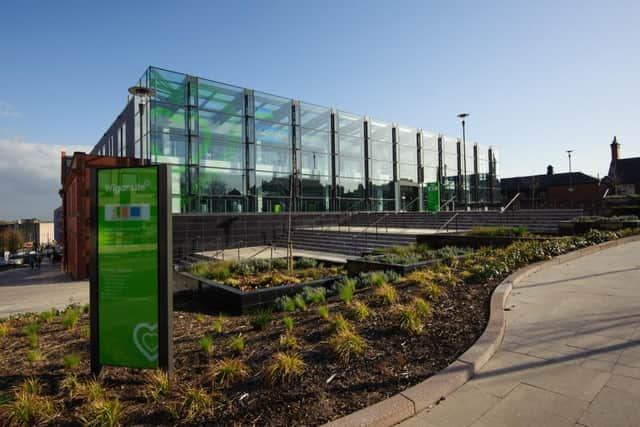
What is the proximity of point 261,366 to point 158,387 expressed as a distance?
37.9 inches

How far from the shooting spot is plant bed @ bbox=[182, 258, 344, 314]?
8.09m

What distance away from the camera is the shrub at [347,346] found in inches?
151

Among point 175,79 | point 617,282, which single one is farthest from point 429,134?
point 617,282

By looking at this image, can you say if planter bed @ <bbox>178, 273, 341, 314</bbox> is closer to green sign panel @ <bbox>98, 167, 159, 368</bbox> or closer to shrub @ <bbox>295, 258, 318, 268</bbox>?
shrub @ <bbox>295, 258, 318, 268</bbox>

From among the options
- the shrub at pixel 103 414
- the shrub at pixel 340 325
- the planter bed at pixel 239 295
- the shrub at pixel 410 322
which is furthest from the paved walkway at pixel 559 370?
the planter bed at pixel 239 295

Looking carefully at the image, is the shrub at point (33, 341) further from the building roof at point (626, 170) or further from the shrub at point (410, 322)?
the building roof at point (626, 170)

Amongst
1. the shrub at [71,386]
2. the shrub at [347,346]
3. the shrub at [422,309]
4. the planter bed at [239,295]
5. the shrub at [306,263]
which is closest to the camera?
the shrub at [71,386]

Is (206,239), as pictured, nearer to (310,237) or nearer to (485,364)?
(310,237)

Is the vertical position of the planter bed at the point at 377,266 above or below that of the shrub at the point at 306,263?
above

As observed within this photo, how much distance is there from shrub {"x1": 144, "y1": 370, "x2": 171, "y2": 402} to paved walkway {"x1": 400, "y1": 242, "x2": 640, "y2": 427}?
6.91ft

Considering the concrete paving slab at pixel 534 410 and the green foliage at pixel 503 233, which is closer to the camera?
the concrete paving slab at pixel 534 410

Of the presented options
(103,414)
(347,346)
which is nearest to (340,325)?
(347,346)

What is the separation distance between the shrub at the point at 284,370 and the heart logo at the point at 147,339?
116cm

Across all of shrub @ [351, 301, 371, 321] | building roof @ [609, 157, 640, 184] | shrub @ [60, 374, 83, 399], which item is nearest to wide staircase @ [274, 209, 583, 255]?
shrub @ [351, 301, 371, 321]
